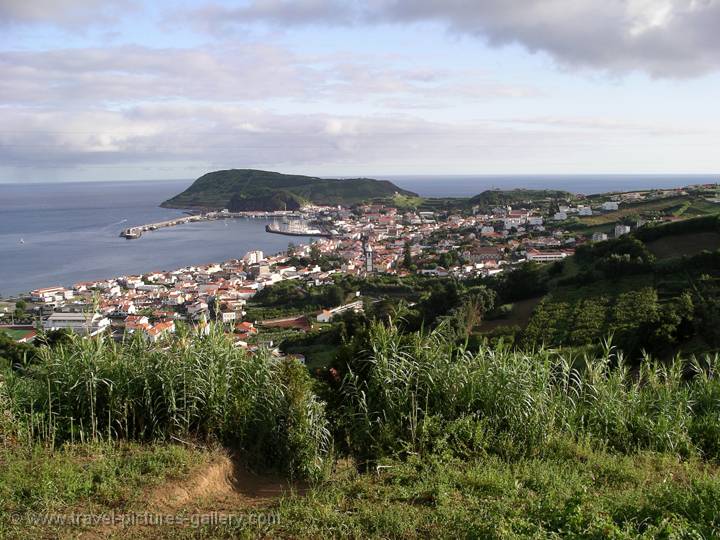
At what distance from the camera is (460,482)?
11.5ft

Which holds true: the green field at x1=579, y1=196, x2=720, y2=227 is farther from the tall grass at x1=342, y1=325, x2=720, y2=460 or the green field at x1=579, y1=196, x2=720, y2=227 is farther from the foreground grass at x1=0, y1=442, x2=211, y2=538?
the foreground grass at x1=0, y1=442, x2=211, y2=538

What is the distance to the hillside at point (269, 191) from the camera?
109875mm

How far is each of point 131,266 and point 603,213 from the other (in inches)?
1871

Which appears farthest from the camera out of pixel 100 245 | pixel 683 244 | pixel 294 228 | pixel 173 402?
pixel 294 228

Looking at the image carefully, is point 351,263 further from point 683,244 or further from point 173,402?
point 173,402

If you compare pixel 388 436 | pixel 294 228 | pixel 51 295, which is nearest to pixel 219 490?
pixel 388 436

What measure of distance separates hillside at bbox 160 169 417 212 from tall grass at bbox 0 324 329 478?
344 ft

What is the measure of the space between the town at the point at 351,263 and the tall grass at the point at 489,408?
16.1m

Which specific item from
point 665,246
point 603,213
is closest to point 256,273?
point 665,246

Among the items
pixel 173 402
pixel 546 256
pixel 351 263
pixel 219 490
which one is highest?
pixel 173 402

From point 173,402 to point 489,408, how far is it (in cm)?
233

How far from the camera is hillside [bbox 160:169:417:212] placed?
10988cm

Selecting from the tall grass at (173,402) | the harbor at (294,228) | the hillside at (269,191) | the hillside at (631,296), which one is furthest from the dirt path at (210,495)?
the hillside at (269,191)

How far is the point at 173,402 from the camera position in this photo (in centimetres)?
398
